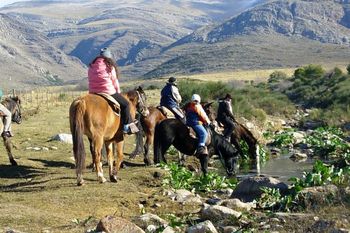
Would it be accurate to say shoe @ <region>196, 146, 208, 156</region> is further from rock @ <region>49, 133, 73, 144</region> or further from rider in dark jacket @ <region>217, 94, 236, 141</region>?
rock @ <region>49, 133, 73, 144</region>

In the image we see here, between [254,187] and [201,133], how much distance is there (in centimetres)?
427

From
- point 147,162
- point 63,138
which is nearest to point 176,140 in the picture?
point 147,162

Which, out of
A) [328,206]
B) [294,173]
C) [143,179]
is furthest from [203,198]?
[294,173]

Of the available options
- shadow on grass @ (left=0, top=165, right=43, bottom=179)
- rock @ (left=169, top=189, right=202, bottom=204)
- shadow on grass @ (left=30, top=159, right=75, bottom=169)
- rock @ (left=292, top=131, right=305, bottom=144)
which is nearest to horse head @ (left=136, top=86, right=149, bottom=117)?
shadow on grass @ (left=30, top=159, right=75, bottom=169)

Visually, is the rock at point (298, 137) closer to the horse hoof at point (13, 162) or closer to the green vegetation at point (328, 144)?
the green vegetation at point (328, 144)

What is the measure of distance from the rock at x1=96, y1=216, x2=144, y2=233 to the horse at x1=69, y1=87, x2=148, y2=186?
408 cm

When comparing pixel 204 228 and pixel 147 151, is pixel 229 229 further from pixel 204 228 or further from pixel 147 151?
pixel 147 151

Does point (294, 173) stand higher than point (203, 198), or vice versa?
point (203, 198)

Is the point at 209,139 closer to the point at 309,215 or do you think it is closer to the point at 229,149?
the point at 229,149

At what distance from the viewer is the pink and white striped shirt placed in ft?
44.7

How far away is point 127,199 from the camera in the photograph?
12.2 metres

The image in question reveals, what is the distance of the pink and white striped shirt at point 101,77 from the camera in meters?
13.6

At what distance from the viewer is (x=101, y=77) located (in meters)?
13.6

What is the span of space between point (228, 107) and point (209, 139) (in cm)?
521
